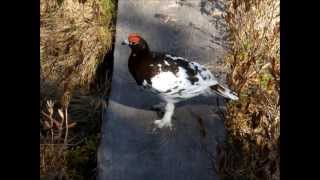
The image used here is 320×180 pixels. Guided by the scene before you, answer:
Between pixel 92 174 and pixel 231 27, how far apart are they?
2.85 feet

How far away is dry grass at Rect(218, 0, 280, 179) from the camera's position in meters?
2.64

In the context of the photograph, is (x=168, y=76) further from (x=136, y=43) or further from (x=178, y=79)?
(x=136, y=43)

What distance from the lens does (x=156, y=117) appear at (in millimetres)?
2670

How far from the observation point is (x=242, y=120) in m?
2.73

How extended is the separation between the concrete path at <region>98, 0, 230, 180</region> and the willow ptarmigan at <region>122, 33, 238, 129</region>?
4 centimetres

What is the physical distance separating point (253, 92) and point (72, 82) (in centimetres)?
74

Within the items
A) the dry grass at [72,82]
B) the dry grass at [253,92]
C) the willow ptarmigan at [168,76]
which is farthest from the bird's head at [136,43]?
the dry grass at [253,92]

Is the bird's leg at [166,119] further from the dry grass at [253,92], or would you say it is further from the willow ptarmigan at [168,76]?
the dry grass at [253,92]

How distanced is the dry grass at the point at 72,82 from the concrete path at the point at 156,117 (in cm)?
9

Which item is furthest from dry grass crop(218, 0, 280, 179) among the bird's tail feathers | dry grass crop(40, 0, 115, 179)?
dry grass crop(40, 0, 115, 179)

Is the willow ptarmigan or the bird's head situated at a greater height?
the bird's head

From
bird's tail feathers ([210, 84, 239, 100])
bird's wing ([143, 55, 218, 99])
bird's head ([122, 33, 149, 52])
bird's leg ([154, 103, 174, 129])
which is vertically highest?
bird's head ([122, 33, 149, 52])

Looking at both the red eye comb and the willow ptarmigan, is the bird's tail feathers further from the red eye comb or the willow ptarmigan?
the red eye comb

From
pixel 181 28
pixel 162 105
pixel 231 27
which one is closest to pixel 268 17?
pixel 231 27
